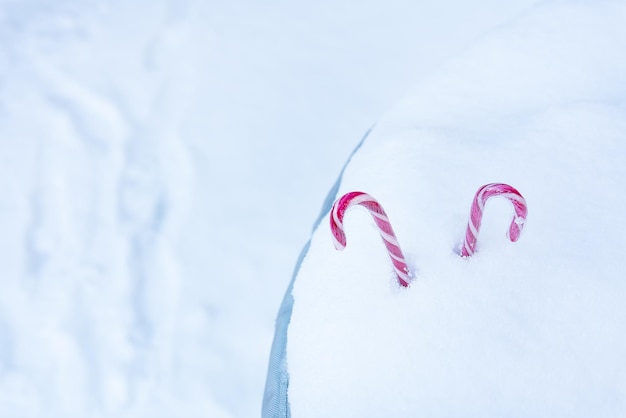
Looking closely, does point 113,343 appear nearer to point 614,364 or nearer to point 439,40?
point 614,364

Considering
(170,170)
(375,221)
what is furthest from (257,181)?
(375,221)

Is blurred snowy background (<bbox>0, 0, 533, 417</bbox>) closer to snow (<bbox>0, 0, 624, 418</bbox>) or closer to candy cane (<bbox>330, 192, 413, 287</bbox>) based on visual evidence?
snow (<bbox>0, 0, 624, 418</bbox>)

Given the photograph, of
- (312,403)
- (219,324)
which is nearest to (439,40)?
(219,324)

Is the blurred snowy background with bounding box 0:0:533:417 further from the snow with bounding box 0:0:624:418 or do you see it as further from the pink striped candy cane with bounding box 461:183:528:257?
the pink striped candy cane with bounding box 461:183:528:257

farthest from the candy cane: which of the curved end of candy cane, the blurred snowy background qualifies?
the blurred snowy background

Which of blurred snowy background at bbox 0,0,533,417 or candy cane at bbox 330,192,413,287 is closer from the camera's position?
candy cane at bbox 330,192,413,287

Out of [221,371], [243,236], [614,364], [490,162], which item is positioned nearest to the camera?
[614,364]

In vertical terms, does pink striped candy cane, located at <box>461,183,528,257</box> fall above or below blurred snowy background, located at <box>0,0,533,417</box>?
below
